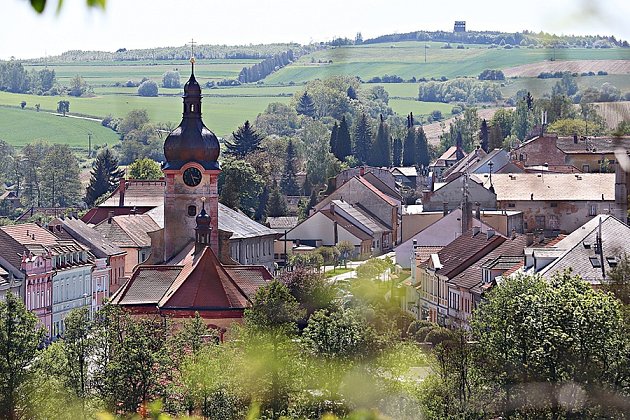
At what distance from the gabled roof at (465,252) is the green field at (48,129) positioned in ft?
335

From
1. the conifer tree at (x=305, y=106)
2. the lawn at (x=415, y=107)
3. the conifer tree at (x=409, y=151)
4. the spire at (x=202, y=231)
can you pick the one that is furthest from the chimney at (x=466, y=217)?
the conifer tree at (x=305, y=106)

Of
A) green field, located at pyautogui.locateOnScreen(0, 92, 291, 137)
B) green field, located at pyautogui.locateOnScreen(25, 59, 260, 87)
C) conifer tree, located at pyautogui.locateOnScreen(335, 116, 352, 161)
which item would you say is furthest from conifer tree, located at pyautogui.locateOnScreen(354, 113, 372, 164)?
green field, located at pyautogui.locateOnScreen(25, 59, 260, 87)

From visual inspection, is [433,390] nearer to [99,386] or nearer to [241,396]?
[241,396]

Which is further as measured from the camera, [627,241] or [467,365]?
[627,241]

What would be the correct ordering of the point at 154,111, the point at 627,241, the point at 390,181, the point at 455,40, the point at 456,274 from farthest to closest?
the point at 154,111 < the point at 390,181 < the point at 455,40 < the point at 456,274 < the point at 627,241

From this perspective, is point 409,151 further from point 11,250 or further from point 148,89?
point 11,250

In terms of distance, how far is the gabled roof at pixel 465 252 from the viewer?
176ft

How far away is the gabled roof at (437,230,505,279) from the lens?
53562 mm

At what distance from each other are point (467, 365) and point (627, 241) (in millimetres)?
14249

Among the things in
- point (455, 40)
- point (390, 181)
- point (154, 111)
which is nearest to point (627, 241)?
point (455, 40)

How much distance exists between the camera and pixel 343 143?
137625 mm

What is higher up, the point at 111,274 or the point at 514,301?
the point at 514,301

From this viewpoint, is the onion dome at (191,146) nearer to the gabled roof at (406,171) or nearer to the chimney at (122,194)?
the chimney at (122,194)

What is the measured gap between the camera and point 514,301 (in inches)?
1262
